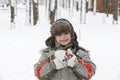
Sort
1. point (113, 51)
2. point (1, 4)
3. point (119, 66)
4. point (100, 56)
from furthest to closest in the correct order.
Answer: point (1, 4)
point (113, 51)
point (100, 56)
point (119, 66)

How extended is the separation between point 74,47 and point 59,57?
24 cm

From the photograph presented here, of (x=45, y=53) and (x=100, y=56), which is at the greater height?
(x=45, y=53)

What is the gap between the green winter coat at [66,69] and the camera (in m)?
3.73

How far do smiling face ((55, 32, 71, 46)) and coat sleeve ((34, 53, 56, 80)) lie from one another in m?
0.22

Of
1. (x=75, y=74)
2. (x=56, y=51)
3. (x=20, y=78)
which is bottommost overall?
(x=20, y=78)

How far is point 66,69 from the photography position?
12.3ft

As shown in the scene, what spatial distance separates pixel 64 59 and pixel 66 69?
152mm

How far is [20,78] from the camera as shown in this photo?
8.25 meters

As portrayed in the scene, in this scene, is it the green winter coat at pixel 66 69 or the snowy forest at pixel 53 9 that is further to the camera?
the snowy forest at pixel 53 9

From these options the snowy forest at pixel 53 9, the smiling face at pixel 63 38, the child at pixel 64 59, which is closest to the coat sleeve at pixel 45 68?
the child at pixel 64 59

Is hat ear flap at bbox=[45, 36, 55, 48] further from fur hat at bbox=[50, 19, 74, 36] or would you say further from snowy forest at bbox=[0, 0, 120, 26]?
snowy forest at bbox=[0, 0, 120, 26]

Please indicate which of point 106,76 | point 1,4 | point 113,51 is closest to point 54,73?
point 106,76

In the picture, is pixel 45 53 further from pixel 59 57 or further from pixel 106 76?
pixel 106 76

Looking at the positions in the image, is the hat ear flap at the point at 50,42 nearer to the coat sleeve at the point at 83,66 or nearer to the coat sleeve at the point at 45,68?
the coat sleeve at the point at 45,68
